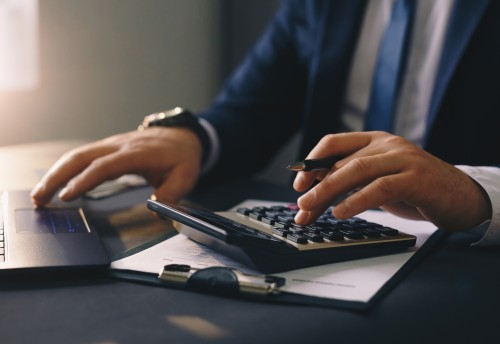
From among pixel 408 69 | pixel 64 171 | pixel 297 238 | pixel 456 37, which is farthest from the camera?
pixel 408 69

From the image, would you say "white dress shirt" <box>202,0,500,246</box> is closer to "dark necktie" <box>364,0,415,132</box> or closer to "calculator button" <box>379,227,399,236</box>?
"dark necktie" <box>364,0,415,132</box>

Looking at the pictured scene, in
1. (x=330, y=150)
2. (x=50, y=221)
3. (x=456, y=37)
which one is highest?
(x=456, y=37)

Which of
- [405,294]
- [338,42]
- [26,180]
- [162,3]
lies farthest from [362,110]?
[162,3]

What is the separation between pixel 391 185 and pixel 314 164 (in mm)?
85

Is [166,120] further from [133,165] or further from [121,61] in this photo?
[121,61]

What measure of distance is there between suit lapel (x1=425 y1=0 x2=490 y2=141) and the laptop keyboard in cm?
52

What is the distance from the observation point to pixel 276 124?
1.42 m

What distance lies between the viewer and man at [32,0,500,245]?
0.67m

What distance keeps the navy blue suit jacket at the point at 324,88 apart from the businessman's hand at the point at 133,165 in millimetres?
156

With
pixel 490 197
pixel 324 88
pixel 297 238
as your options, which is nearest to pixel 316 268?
pixel 297 238

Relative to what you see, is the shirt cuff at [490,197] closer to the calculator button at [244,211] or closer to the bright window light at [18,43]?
the calculator button at [244,211]

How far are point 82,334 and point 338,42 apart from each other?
3.32ft

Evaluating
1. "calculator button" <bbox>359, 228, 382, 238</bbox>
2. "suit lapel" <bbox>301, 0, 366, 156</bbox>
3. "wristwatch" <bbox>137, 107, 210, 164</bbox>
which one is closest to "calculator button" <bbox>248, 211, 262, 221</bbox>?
"calculator button" <bbox>359, 228, 382, 238</bbox>

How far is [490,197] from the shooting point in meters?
0.71
